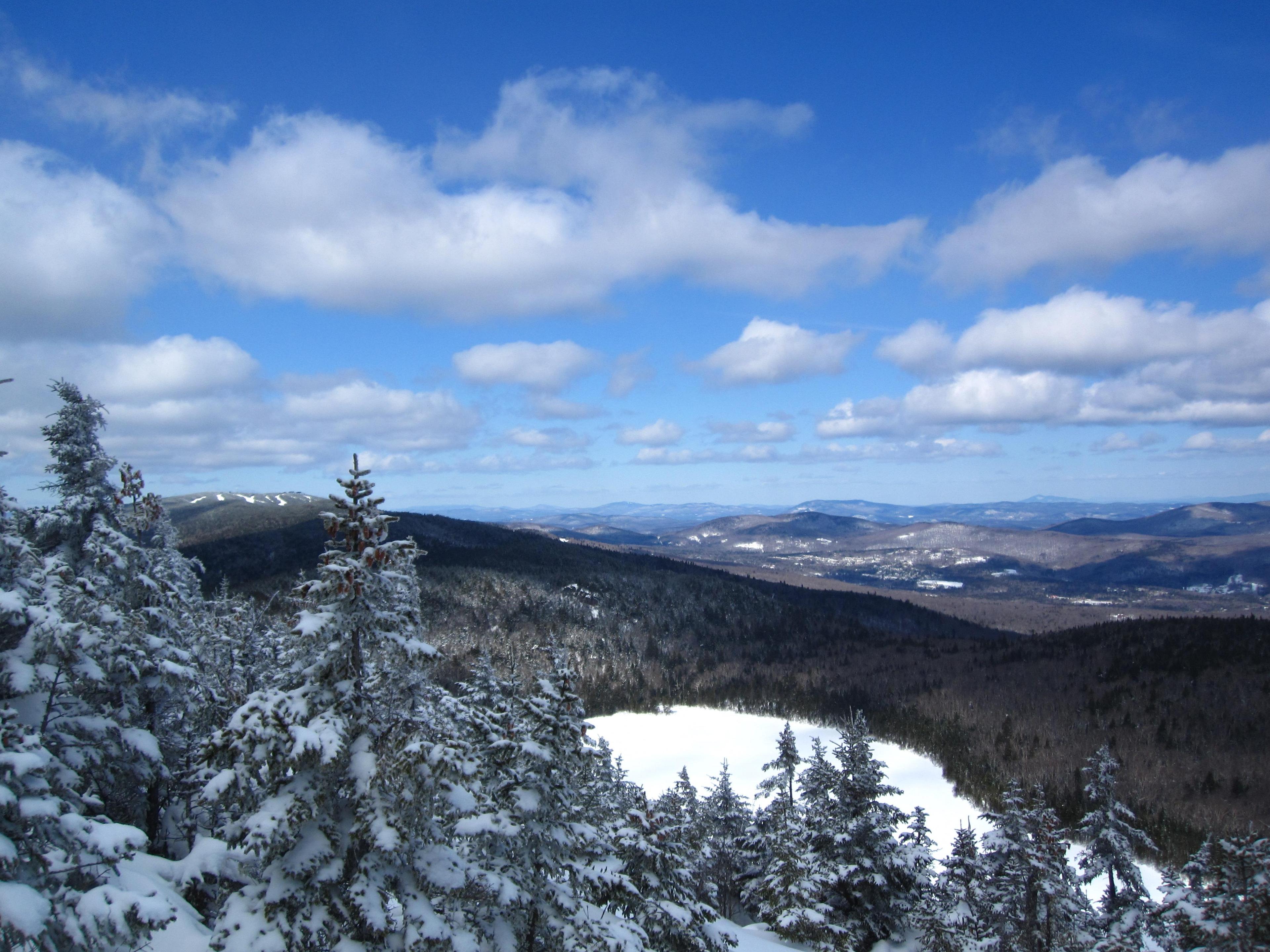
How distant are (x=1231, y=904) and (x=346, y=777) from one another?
21226 mm

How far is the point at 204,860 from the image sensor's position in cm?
1061

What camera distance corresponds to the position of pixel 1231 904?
16578 mm

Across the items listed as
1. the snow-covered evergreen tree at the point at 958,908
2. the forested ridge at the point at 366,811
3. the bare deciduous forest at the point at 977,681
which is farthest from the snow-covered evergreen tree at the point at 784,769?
the bare deciduous forest at the point at 977,681

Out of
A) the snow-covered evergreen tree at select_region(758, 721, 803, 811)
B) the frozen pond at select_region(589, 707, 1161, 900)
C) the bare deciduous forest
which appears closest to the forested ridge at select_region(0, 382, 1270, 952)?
the snow-covered evergreen tree at select_region(758, 721, 803, 811)

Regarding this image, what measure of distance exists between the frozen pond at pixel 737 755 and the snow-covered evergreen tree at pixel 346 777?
71828 millimetres

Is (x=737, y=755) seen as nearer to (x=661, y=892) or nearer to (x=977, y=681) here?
(x=977, y=681)

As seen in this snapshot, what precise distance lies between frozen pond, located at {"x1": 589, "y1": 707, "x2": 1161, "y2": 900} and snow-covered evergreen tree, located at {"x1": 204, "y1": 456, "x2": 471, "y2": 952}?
71.8 meters

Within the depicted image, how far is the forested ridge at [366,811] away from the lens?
9.41 metres

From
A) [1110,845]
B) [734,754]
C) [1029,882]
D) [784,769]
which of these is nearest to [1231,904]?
[1029,882]

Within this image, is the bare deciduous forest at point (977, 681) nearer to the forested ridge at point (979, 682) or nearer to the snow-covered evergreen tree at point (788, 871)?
the forested ridge at point (979, 682)

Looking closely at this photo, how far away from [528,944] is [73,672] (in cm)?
1061

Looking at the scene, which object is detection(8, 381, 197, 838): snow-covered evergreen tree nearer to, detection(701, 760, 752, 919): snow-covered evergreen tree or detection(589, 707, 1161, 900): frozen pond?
detection(701, 760, 752, 919): snow-covered evergreen tree

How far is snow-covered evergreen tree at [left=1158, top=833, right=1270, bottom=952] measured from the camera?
633 inches

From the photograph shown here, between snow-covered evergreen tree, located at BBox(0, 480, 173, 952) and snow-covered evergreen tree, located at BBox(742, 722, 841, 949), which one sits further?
snow-covered evergreen tree, located at BBox(742, 722, 841, 949)
